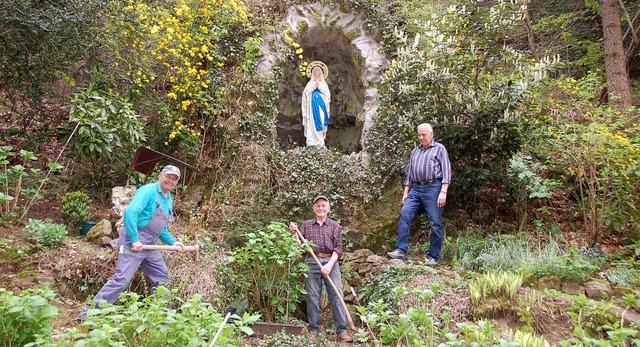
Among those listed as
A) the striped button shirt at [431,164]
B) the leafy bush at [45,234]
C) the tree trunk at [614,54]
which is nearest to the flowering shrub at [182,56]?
the leafy bush at [45,234]

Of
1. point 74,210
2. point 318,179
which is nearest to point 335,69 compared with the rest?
point 318,179

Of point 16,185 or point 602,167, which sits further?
point 16,185

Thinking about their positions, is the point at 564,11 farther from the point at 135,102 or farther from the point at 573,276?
the point at 135,102

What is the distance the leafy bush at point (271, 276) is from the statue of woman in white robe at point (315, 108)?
12.8 feet

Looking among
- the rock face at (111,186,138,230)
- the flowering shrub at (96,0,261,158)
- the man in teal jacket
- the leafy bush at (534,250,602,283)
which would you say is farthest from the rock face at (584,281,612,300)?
the flowering shrub at (96,0,261,158)

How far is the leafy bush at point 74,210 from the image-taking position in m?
5.61

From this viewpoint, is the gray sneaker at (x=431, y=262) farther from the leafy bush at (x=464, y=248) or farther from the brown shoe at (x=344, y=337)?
the brown shoe at (x=344, y=337)

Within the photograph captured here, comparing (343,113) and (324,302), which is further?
(343,113)

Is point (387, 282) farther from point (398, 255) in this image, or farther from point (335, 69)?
point (335, 69)

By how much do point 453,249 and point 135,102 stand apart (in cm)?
522

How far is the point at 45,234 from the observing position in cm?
480

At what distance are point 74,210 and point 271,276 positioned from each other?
117 inches

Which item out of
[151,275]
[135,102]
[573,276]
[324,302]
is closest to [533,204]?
[573,276]

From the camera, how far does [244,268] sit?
4656 mm
